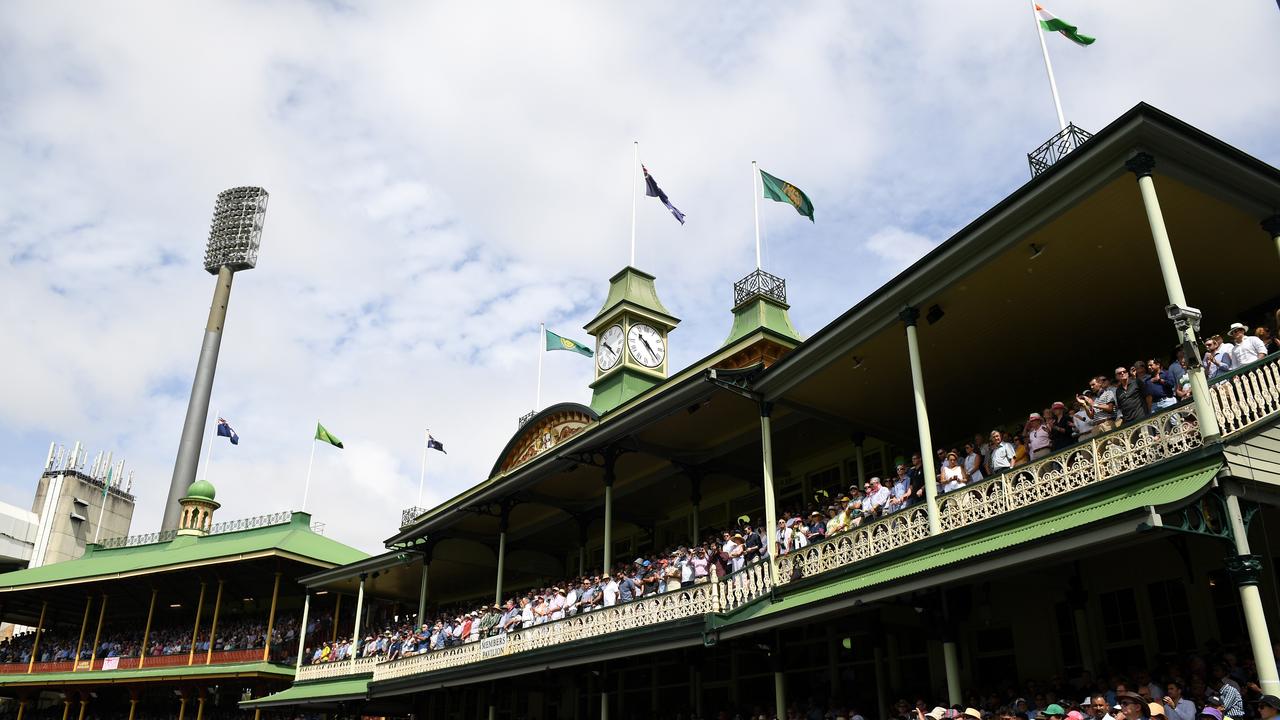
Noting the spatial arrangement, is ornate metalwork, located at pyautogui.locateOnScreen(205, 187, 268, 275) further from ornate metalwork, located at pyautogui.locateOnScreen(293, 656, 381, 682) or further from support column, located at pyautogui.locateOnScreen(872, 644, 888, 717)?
support column, located at pyautogui.locateOnScreen(872, 644, 888, 717)

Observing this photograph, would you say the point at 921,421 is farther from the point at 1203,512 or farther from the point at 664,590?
the point at 664,590

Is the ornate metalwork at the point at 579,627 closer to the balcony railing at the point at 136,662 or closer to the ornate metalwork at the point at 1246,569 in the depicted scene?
the ornate metalwork at the point at 1246,569

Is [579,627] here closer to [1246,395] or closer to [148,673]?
[1246,395]

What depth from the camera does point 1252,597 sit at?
372 inches

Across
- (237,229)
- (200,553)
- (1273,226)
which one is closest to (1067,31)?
(1273,226)

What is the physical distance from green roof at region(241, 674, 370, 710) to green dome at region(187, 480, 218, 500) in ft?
64.8

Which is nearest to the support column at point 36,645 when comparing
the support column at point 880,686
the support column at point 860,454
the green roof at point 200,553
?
the green roof at point 200,553

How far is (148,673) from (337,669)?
13.0m

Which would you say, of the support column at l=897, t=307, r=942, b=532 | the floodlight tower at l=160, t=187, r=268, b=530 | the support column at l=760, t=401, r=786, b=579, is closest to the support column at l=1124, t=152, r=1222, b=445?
the support column at l=897, t=307, r=942, b=532

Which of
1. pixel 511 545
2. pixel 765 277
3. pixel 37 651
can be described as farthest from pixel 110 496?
pixel 765 277

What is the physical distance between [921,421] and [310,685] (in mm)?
24337

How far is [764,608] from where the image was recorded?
15812 millimetres

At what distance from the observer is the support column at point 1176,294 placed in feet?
32.9

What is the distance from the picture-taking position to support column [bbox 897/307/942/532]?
44.0 ft
